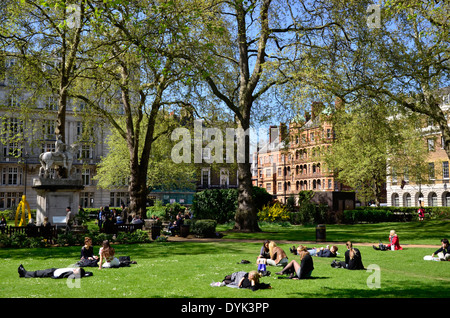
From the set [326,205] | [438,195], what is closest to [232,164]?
[326,205]

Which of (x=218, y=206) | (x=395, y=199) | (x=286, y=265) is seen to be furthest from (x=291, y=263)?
(x=395, y=199)

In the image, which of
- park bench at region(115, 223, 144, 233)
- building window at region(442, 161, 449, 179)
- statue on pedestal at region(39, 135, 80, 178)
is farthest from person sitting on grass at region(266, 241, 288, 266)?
building window at region(442, 161, 449, 179)

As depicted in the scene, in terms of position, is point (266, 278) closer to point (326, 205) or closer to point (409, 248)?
point (409, 248)

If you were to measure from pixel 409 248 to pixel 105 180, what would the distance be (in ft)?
148

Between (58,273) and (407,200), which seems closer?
(58,273)

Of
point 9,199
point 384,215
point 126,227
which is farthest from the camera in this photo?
point 9,199

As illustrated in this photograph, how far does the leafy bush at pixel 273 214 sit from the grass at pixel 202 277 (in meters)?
18.4

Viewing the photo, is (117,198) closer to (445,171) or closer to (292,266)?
(445,171)

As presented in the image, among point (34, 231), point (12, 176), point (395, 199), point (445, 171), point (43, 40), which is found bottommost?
point (34, 231)

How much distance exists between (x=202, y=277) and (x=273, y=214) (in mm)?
26517

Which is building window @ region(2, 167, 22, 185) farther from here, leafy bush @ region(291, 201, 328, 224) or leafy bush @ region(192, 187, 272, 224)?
leafy bush @ region(291, 201, 328, 224)

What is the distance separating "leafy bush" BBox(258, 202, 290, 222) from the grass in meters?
18.4

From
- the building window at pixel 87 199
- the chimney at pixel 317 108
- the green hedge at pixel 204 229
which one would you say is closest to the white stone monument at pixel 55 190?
the green hedge at pixel 204 229

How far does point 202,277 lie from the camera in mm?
12039
